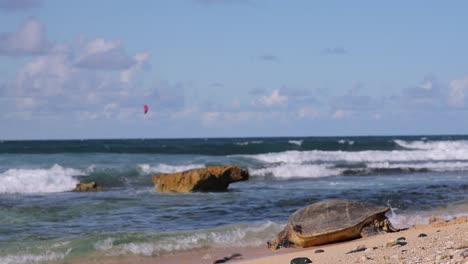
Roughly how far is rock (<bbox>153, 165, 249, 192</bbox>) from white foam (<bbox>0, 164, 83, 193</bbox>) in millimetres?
5120

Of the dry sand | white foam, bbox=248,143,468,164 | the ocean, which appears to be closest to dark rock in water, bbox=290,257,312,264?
the dry sand

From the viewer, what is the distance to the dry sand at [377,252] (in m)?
7.64

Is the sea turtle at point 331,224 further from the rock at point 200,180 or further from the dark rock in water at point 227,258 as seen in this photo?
the rock at point 200,180

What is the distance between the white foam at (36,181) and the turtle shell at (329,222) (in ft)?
47.5

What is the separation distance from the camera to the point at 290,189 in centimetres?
2172

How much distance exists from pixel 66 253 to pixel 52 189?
1422 cm

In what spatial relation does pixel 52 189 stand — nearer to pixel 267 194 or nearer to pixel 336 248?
pixel 267 194

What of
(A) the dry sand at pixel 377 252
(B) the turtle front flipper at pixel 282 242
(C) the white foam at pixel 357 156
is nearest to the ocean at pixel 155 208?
(A) the dry sand at pixel 377 252

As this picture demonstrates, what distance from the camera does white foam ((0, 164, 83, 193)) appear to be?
24.5 meters

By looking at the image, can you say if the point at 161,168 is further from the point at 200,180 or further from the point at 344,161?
the point at 200,180

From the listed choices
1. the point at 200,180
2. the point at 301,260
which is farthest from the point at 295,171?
the point at 301,260

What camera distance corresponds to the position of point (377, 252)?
339 inches

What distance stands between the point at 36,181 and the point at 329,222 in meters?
16.7

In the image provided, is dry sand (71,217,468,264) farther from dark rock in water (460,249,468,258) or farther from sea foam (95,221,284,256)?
sea foam (95,221,284,256)
